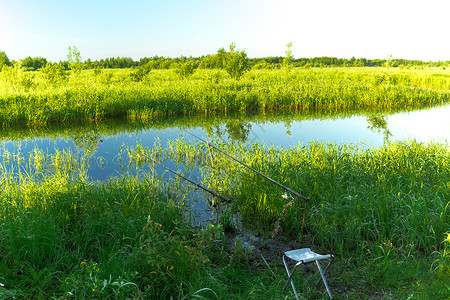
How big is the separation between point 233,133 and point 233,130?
0.61m

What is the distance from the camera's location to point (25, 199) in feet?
16.3

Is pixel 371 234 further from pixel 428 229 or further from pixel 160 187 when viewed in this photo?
pixel 160 187

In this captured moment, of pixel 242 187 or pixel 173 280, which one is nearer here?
pixel 173 280

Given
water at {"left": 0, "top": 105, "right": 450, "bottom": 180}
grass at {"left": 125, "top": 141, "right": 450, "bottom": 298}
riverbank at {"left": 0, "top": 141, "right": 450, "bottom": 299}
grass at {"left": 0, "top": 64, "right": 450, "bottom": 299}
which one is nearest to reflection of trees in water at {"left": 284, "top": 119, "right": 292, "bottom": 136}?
water at {"left": 0, "top": 105, "right": 450, "bottom": 180}

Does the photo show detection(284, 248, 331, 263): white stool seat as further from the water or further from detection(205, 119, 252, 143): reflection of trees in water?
detection(205, 119, 252, 143): reflection of trees in water

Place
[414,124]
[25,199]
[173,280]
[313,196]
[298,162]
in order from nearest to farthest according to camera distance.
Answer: [173,280]
[25,199]
[313,196]
[298,162]
[414,124]

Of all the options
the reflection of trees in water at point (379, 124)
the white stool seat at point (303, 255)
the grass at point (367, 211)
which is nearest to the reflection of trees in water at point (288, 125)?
the reflection of trees in water at point (379, 124)

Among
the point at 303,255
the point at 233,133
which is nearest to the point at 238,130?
the point at 233,133

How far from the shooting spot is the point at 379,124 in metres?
14.9

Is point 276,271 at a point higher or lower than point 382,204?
lower

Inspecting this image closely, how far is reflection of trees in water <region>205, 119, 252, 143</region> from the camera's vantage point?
11880 millimetres

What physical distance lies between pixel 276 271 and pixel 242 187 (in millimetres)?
2373

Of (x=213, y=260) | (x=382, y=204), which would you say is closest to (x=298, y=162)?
(x=382, y=204)

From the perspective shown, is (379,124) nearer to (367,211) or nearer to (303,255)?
(367,211)
